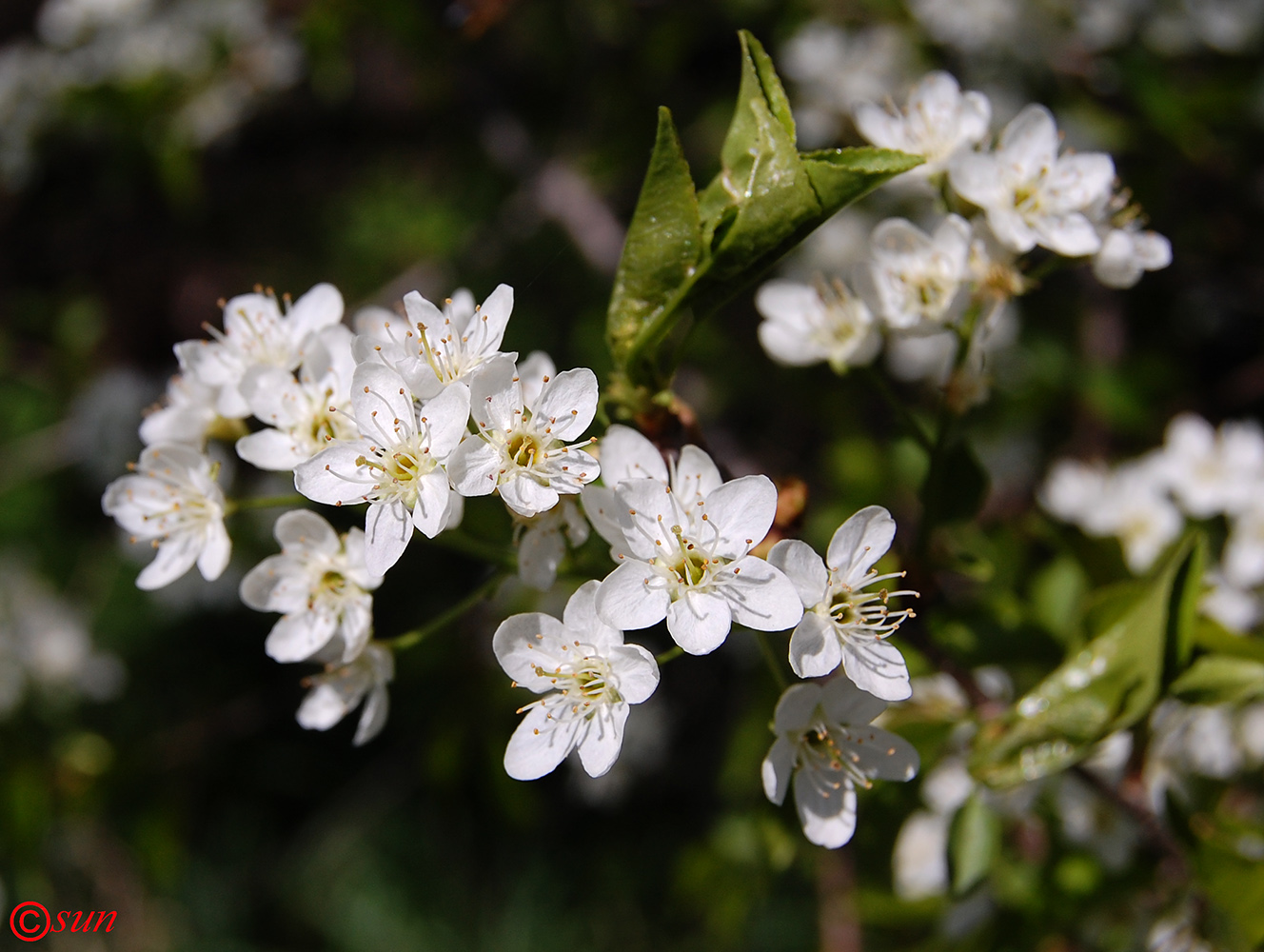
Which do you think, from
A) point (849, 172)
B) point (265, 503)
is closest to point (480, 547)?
point (265, 503)

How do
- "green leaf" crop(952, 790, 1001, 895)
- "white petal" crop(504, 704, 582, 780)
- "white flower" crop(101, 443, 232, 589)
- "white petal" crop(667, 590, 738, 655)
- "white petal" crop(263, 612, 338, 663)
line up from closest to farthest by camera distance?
"white petal" crop(667, 590, 738, 655) → "white petal" crop(504, 704, 582, 780) → "white petal" crop(263, 612, 338, 663) → "white flower" crop(101, 443, 232, 589) → "green leaf" crop(952, 790, 1001, 895)

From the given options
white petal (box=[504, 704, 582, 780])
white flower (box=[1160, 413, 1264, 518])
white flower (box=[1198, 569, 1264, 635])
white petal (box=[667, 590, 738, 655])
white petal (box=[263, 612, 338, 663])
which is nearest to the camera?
white petal (box=[667, 590, 738, 655])

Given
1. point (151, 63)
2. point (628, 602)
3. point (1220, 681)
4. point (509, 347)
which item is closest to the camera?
point (628, 602)

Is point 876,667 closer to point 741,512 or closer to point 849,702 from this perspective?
point 849,702

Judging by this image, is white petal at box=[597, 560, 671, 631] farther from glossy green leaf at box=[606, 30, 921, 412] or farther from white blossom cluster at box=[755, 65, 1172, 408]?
white blossom cluster at box=[755, 65, 1172, 408]

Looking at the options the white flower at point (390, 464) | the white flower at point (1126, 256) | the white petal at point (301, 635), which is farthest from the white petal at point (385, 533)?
the white flower at point (1126, 256)

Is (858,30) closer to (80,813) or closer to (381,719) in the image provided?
(381,719)

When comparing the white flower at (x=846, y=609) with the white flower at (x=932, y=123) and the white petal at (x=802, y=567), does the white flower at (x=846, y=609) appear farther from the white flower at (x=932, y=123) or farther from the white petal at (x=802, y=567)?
the white flower at (x=932, y=123)

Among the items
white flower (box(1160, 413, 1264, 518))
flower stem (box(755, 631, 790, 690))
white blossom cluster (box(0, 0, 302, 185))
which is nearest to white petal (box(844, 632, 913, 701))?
flower stem (box(755, 631, 790, 690))
